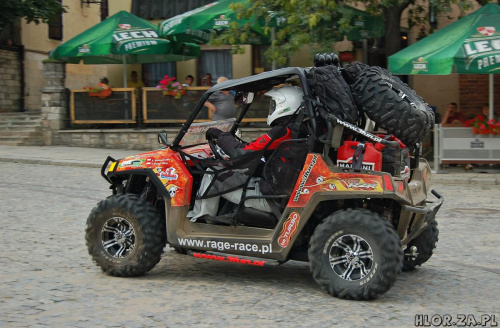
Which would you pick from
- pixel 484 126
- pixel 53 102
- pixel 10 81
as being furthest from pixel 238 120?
pixel 10 81

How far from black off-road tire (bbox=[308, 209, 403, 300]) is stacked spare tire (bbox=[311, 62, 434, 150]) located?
29.6 inches

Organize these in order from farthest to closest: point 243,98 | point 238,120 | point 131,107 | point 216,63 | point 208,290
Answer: point 216,63 < point 131,107 < point 238,120 < point 243,98 < point 208,290

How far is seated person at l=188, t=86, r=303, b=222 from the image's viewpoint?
6.03 metres

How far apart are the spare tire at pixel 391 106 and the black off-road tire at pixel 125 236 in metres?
2.07

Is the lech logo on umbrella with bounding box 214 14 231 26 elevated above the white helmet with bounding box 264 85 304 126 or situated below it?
above

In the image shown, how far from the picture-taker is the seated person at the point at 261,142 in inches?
237

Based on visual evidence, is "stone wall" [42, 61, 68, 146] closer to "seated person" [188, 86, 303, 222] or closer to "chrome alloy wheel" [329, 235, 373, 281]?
"seated person" [188, 86, 303, 222]

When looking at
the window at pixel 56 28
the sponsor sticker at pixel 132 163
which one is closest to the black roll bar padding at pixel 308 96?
the sponsor sticker at pixel 132 163

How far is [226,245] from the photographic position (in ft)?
20.3

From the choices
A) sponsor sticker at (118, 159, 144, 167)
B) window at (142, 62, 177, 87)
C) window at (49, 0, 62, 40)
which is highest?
window at (49, 0, 62, 40)

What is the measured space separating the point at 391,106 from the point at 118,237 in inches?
104

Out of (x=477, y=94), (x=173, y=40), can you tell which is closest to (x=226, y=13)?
(x=173, y=40)

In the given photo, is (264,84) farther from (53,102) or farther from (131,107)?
(53,102)

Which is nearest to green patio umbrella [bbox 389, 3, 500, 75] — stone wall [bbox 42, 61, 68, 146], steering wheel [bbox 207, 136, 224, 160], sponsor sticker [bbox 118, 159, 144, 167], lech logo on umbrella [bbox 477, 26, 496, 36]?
lech logo on umbrella [bbox 477, 26, 496, 36]
